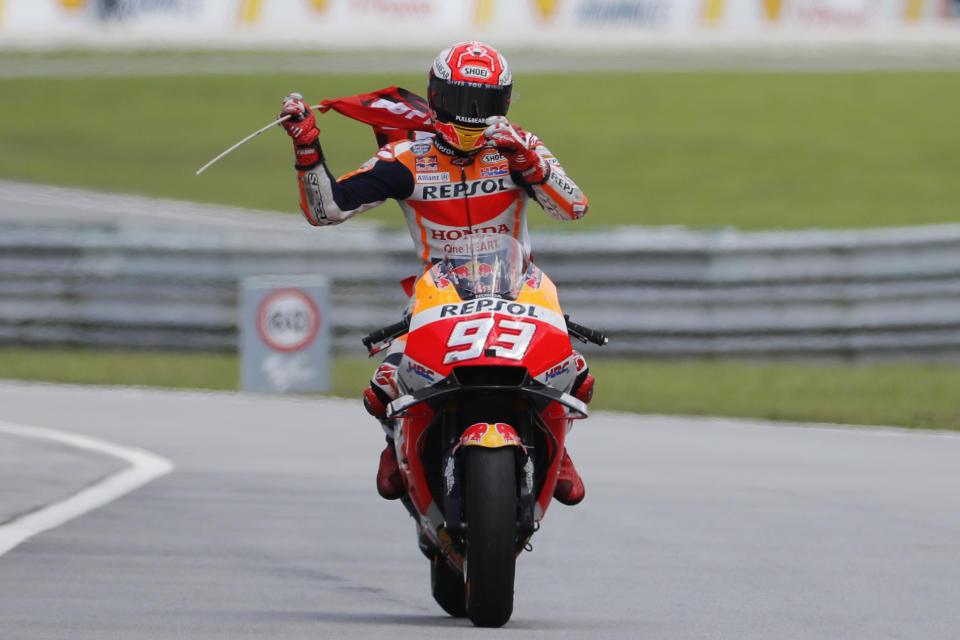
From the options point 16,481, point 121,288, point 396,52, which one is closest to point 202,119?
point 396,52

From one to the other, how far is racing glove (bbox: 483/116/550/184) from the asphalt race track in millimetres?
1463

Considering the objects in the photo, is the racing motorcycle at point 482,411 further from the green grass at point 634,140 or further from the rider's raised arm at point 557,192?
the green grass at point 634,140

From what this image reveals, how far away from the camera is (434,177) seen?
22.8 ft

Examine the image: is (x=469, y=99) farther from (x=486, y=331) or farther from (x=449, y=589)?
(x=449, y=589)

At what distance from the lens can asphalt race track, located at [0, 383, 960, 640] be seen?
6328 mm

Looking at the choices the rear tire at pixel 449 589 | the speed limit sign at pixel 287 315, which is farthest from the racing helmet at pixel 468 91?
the speed limit sign at pixel 287 315

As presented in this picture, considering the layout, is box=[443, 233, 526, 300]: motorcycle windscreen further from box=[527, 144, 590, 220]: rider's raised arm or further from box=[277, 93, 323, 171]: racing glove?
box=[277, 93, 323, 171]: racing glove

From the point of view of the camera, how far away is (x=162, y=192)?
26.2 m

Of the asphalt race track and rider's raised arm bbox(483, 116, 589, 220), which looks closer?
the asphalt race track

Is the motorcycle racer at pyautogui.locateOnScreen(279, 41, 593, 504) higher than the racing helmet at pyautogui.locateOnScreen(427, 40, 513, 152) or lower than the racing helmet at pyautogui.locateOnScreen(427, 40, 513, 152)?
lower

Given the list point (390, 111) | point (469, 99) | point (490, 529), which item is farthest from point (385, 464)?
point (390, 111)

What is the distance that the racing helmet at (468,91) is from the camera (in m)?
6.77

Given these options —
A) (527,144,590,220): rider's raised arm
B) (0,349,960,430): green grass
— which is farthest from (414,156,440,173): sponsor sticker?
(0,349,960,430): green grass

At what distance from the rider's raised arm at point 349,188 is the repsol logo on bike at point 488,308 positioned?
77 centimetres
